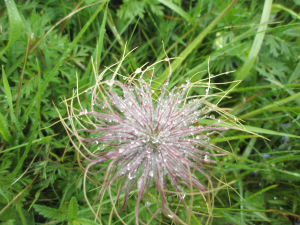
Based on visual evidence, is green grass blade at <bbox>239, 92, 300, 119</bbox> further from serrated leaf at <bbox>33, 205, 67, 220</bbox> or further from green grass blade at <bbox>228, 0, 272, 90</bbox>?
serrated leaf at <bbox>33, 205, 67, 220</bbox>

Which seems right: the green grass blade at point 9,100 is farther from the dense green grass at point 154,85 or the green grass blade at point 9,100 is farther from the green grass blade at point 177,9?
the green grass blade at point 177,9

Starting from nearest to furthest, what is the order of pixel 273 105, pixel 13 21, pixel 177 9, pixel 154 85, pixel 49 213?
1. pixel 13 21
2. pixel 49 213
3. pixel 154 85
4. pixel 273 105
5. pixel 177 9

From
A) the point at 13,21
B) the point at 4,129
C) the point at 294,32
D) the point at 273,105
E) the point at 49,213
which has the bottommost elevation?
the point at 273,105

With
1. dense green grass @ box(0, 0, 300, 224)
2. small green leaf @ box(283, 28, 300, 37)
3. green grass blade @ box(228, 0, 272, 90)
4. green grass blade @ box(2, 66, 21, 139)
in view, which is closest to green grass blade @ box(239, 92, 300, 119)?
dense green grass @ box(0, 0, 300, 224)

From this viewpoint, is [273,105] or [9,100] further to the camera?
[273,105]

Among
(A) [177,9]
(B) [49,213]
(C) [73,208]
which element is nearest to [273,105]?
(A) [177,9]

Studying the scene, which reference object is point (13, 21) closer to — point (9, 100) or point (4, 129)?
point (9, 100)

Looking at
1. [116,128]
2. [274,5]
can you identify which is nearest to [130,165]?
[116,128]

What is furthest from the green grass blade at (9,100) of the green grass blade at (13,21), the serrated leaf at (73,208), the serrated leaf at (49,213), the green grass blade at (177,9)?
the green grass blade at (177,9)
